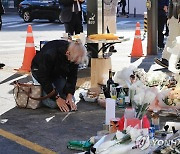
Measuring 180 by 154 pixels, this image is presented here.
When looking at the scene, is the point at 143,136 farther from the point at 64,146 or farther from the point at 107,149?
the point at 64,146

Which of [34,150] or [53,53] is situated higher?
[53,53]

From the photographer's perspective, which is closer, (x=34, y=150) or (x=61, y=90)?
(x=34, y=150)

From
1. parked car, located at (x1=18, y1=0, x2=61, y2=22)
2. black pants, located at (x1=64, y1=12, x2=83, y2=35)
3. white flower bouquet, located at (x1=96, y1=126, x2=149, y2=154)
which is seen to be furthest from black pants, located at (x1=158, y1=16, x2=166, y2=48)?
parked car, located at (x1=18, y1=0, x2=61, y2=22)

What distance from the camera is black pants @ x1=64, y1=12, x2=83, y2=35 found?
33.0ft

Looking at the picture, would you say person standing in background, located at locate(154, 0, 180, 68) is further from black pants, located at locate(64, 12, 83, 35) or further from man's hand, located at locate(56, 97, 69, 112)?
man's hand, located at locate(56, 97, 69, 112)

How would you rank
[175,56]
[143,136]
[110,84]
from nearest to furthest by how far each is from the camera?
[143,136]
[175,56]
[110,84]

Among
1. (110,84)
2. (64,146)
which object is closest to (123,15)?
(110,84)

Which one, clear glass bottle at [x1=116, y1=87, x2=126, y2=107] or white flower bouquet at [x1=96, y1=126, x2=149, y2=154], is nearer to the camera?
white flower bouquet at [x1=96, y1=126, x2=149, y2=154]

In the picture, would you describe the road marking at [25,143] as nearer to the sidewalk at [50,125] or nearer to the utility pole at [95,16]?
the sidewalk at [50,125]

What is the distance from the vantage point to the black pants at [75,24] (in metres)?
10.1

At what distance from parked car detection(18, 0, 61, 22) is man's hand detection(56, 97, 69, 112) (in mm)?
17250

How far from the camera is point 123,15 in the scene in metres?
30.0

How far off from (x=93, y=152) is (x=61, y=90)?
2.17 m

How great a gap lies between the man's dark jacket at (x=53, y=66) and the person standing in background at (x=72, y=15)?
3635 mm
